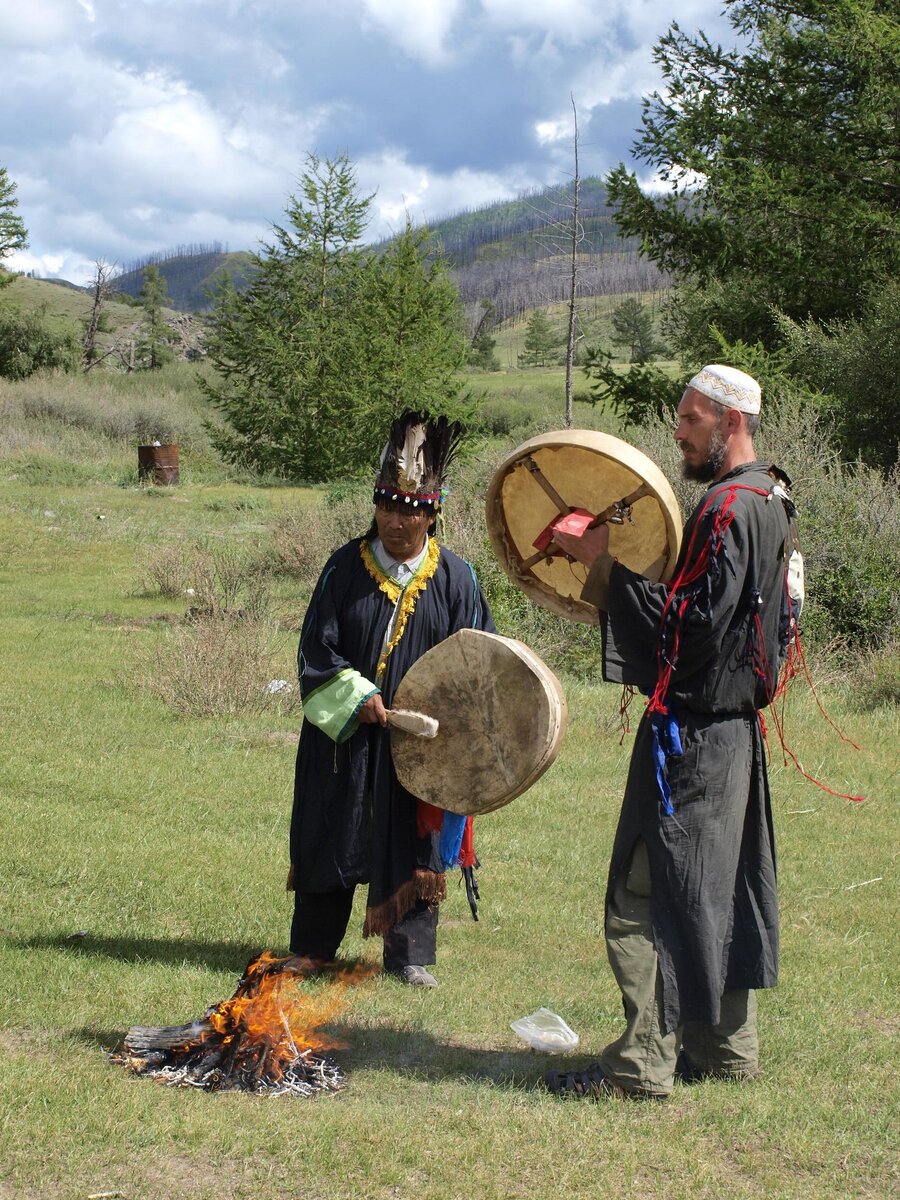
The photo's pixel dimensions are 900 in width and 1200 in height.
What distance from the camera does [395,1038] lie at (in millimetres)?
4391

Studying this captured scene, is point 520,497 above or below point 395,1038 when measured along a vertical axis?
above

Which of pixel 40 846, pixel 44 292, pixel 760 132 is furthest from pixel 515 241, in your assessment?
Result: pixel 40 846

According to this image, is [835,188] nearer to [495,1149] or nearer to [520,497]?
[520,497]

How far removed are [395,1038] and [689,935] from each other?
130 centimetres

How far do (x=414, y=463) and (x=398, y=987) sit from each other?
2.08 meters

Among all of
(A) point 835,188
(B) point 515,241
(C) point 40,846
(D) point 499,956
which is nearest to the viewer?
(D) point 499,956

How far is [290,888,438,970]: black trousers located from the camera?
4887mm

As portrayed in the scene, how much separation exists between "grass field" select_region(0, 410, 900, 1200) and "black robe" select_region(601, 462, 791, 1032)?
20.3 inches

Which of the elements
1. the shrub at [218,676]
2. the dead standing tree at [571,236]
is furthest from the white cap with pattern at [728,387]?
the dead standing tree at [571,236]

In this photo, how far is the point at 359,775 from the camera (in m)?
4.77

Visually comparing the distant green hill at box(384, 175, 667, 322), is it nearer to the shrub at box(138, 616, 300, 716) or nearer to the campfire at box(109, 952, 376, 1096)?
the shrub at box(138, 616, 300, 716)

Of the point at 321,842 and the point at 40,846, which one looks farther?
the point at 40,846

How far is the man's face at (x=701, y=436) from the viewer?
3.76 metres

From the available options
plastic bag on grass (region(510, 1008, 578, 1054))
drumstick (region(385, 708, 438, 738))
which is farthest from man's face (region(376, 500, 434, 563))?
plastic bag on grass (region(510, 1008, 578, 1054))
